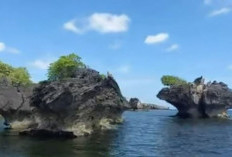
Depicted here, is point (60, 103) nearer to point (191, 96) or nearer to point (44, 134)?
point (44, 134)

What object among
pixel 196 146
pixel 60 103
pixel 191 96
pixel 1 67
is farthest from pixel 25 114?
pixel 191 96

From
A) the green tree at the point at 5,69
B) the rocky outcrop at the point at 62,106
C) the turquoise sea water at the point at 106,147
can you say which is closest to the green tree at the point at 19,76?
the green tree at the point at 5,69

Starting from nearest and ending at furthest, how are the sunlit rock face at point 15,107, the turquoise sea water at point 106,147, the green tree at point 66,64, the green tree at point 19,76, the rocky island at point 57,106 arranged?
the turquoise sea water at point 106,147 < the rocky island at point 57,106 < the sunlit rock face at point 15,107 < the green tree at point 66,64 < the green tree at point 19,76

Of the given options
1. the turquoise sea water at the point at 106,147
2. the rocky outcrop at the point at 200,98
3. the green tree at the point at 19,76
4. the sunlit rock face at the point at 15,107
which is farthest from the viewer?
the rocky outcrop at the point at 200,98

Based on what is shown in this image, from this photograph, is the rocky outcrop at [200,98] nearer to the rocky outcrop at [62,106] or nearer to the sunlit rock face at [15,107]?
the rocky outcrop at [62,106]

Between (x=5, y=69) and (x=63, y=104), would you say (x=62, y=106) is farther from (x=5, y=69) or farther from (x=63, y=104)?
(x=5, y=69)

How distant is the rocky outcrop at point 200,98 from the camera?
142300 mm

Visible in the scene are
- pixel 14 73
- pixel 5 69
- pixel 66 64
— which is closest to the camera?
pixel 66 64

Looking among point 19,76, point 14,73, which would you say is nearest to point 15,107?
point 19,76

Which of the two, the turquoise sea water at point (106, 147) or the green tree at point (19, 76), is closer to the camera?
the turquoise sea water at point (106, 147)

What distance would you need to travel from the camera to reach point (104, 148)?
2116 inches

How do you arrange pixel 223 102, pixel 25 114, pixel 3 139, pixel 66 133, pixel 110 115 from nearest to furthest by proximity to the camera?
pixel 3 139, pixel 66 133, pixel 25 114, pixel 110 115, pixel 223 102

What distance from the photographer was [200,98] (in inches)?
5797

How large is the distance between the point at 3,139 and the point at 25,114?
56.7 ft
